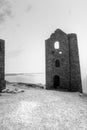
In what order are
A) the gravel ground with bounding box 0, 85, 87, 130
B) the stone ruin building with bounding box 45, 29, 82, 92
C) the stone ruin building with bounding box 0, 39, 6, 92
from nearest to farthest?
1. the gravel ground with bounding box 0, 85, 87, 130
2. the stone ruin building with bounding box 0, 39, 6, 92
3. the stone ruin building with bounding box 45, 29, 82, 92

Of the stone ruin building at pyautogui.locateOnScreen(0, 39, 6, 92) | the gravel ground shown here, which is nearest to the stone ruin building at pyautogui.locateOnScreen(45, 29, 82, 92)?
the stone ruin building at pyautogui.locateOnScreen(0, 39, 6, 92)

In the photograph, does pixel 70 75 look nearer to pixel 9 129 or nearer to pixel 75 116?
pixel 75 116

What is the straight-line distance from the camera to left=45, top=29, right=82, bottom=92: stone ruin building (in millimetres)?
19906

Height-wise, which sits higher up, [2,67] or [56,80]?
[2,67]

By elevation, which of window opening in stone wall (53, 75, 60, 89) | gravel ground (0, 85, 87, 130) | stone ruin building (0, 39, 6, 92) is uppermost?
stone ruin building (0, 39, 6, 92)

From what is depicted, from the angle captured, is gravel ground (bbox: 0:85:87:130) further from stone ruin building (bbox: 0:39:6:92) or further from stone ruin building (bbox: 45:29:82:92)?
stone ruin building (bbox: 45:29:82:92)

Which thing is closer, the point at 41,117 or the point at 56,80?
the point at 41,117

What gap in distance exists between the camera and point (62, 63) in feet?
67.5

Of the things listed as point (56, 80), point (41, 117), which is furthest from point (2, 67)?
point (41, 117)

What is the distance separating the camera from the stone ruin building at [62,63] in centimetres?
1991

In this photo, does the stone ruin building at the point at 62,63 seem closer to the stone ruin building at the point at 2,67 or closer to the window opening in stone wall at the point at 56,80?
the window opening in stone wall at the point at 56,80

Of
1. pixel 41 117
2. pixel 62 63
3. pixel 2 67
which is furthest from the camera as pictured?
pixel 62 63

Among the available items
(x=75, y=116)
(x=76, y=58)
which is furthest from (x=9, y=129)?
(x=76, y=58)

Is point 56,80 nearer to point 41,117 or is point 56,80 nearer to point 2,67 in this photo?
point 2,67
